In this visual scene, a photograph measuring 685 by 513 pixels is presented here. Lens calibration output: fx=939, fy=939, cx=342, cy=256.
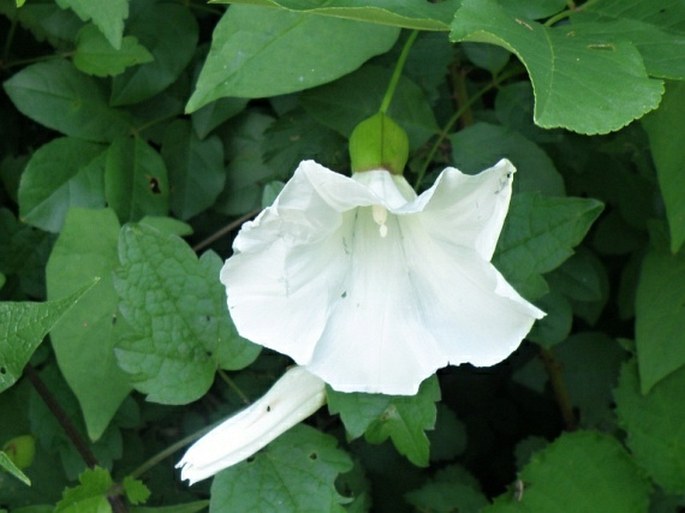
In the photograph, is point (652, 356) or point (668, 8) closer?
point (668, 8)

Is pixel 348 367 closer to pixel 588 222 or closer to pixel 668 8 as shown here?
pixel 588 222

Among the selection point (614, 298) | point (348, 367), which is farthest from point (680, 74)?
point (614, 298)

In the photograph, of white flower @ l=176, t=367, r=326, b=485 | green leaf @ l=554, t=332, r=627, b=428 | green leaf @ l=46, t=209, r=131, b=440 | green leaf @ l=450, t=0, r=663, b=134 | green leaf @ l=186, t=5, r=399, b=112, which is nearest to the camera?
green leaf @ l=450, t=0, r=663, b=134

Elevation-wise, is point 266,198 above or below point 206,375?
above

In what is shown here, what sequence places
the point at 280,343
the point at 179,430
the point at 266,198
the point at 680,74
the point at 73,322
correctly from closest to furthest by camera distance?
the point at 680,74
the point at 280,343
the point at 266,198
the point at 73,322
the point at 179,430

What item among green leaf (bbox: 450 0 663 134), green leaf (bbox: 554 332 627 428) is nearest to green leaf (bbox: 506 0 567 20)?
green leaf (bbox: 450 0 663 134)

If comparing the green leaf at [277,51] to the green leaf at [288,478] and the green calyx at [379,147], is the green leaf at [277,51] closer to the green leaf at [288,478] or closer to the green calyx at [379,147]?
the green calyx at [379,147]

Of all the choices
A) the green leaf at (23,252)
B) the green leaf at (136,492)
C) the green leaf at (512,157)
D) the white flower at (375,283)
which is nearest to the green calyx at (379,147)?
the white flower at (375,283)

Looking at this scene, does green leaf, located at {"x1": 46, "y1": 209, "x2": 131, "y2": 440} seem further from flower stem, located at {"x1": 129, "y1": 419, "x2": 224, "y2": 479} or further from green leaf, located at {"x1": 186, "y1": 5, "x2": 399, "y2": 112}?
green leaf, located at {"x1": 186, "y1": 5, "x2": 399, "y2": 112}
